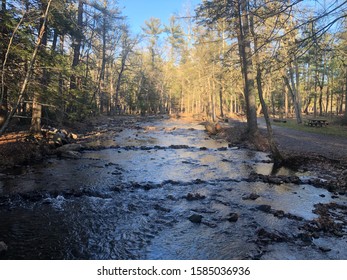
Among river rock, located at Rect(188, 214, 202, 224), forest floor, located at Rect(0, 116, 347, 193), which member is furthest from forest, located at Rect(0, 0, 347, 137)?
river rock, located at Rect(188, 214, 202, 224)

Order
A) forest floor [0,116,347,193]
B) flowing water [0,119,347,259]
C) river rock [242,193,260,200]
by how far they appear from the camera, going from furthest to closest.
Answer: forest floor [0,116,347,193] → river rock [242,193,260,200] → flowing water [0,119,347,259]

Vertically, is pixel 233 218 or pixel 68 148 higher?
pixel 68 148

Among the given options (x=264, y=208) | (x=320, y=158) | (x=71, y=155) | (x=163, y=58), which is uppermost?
(x=163, y=58)

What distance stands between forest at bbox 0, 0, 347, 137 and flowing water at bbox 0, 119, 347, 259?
3009 millimetres

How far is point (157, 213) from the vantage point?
6.76 meters

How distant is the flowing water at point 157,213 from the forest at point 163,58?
3.01m

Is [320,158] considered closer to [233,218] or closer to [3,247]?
[233,218]

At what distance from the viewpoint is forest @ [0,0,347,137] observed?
353 inches

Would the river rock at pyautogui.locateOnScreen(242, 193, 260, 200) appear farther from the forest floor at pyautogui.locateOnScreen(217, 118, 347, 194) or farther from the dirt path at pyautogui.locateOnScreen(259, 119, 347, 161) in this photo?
the dirt path at pyautogui.locateOnScreen(259, 119, 347, 161)

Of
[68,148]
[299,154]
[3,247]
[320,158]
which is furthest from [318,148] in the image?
[3,247]

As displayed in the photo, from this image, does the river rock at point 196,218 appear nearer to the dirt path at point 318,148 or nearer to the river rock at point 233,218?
the river rock at point 233,218

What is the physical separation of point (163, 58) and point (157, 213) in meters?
56.2

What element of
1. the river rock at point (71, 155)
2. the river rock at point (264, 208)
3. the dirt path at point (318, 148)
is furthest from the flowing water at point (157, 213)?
the dirt path at point (318, 148)

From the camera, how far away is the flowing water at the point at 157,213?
16.5ft
